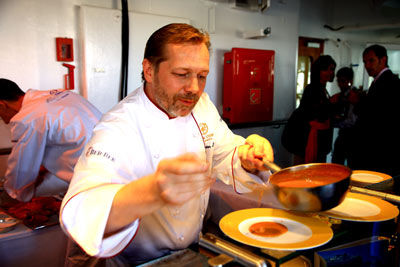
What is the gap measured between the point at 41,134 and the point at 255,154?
163 cm

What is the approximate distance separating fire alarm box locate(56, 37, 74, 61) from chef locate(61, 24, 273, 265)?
1873 mm

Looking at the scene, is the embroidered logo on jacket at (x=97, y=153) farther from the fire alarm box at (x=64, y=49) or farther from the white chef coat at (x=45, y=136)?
the fire alarm box at (x=64, y=49)

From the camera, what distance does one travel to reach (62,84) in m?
3.22

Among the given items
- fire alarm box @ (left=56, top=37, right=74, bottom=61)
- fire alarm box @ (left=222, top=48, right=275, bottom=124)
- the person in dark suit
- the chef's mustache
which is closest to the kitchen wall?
fire alarm box @ (left=56, top=37, right=74, bottom=61)

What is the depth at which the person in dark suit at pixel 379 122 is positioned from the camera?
3.34 meters

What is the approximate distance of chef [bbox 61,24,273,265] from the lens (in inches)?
38.8

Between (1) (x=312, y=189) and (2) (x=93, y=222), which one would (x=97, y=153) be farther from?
(1) (x=312, y=189)

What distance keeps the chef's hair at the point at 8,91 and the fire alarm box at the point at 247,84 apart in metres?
2.38

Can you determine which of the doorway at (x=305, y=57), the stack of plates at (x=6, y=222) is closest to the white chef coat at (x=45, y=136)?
the stack of plates at (x=6, y=222)

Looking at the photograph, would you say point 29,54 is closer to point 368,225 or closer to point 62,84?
point 62,84

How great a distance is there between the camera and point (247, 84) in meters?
4.25

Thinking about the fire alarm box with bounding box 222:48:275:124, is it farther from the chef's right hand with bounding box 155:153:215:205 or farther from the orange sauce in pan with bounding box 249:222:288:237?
the chef's right hand with bounding box 155:153:215:205

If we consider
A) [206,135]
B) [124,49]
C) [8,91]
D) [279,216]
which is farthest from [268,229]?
[124,49]

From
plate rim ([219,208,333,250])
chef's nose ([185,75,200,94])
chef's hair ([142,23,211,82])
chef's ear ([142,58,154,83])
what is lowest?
plate rim ([219,208,333,250])
